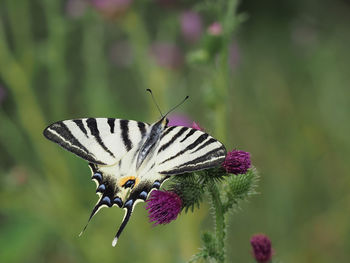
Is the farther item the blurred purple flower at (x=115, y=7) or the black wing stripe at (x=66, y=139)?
the blurred purple flower at (x=115, y=7)

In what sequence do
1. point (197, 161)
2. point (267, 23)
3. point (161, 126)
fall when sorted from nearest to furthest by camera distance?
1. point (197, 161)
2. point (161, 126)
3. point (267, 23)

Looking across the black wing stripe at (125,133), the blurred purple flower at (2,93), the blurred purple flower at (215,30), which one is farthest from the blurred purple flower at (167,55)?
the black wing stripe at (125,133)

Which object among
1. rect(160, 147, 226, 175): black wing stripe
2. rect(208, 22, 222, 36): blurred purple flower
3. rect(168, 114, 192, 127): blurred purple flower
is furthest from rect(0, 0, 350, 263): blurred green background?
rect(160, 147, 226, 175): black wing stripe

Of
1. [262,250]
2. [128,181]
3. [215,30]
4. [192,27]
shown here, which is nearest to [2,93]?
[192,27]

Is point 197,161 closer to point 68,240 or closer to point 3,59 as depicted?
point 68,240

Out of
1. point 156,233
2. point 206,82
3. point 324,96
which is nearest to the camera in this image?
point 206,82

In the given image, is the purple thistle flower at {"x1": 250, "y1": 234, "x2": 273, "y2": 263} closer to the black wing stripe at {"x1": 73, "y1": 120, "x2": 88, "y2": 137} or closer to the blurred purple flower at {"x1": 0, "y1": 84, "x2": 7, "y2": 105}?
the black wing stripe at {"x1": 73, "y1": 120, "x2": 88, "y2": 137}

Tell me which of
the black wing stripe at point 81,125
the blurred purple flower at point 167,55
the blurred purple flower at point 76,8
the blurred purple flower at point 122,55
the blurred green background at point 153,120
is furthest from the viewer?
the blurred purple flower at point 122,55

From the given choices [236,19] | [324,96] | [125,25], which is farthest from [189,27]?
[236,19]

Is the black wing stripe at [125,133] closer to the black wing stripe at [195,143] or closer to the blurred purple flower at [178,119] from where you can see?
the black wing stripe at [195,143]
